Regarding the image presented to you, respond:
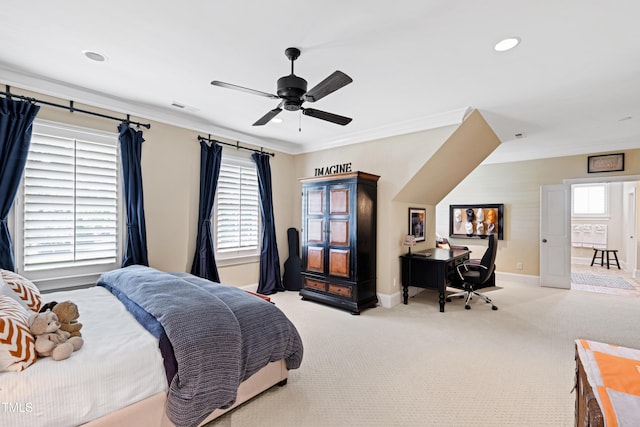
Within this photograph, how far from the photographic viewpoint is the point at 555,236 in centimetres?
552

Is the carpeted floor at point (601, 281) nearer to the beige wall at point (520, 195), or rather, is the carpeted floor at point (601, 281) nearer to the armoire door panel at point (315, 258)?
the beige wall at point (520, 195)

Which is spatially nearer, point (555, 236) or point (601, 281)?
point (555, 236)

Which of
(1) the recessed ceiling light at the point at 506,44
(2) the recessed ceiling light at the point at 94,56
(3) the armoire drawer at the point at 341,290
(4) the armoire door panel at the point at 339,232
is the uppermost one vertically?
(2) the recessed ceiling light at the point at 94,56

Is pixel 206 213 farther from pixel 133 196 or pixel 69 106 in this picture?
pixel 69 106

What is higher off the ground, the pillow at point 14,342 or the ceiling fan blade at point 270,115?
the ceiling fan blade at point 270,115

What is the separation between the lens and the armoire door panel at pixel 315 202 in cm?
452

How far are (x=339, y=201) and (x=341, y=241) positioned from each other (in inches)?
22.9

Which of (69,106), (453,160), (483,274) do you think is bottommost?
(483,274)

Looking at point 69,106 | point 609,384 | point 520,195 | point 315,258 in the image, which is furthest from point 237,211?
point 520,195

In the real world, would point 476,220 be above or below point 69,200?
below

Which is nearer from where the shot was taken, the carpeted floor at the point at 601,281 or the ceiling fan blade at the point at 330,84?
the ceiling fan blade at the point at 330,84

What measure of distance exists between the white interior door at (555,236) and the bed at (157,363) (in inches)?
219

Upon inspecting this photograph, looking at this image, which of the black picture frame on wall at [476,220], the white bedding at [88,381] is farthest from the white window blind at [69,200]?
the black picture frame on wall at [476,220]

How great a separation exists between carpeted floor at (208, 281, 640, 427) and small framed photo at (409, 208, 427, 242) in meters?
1.17
